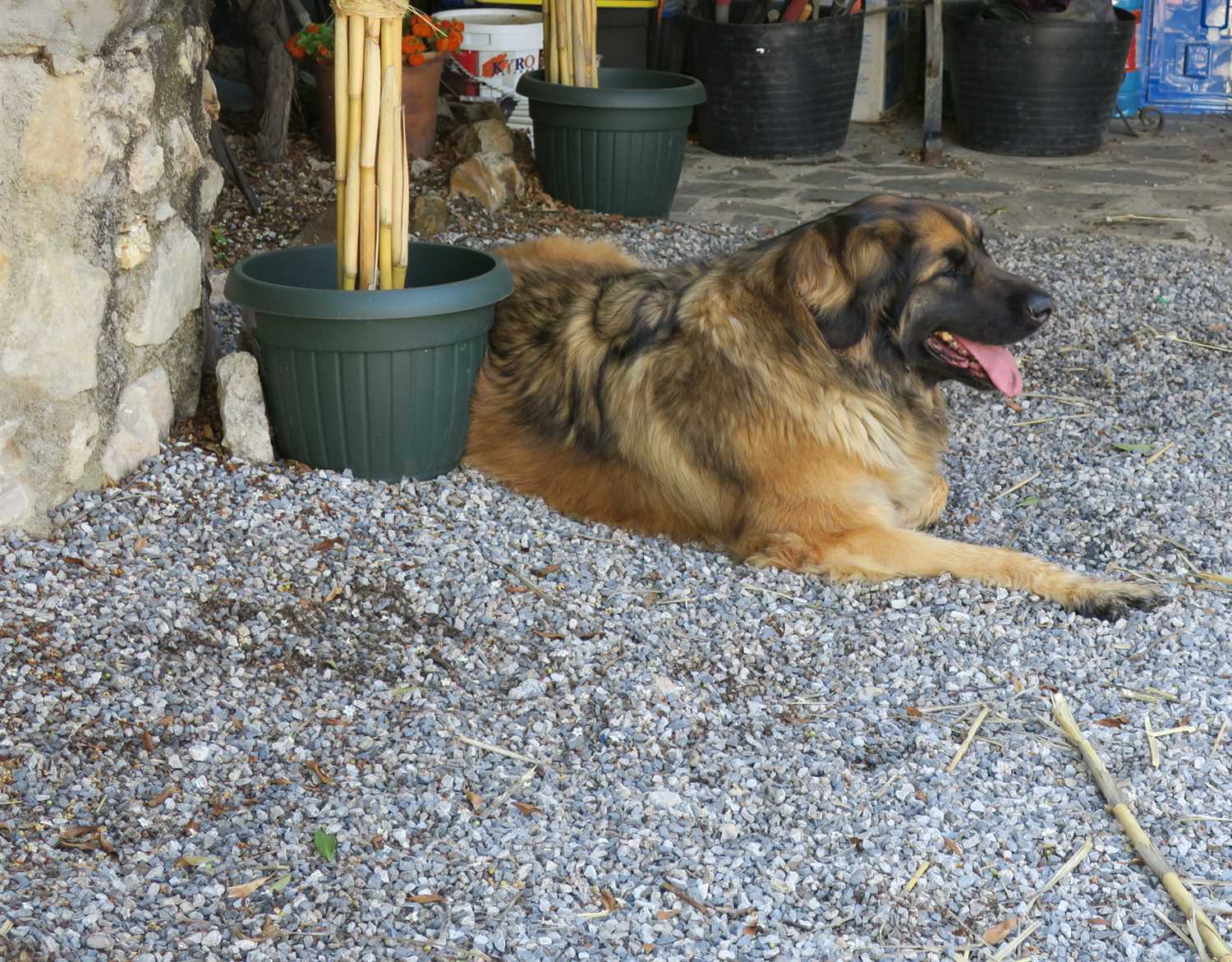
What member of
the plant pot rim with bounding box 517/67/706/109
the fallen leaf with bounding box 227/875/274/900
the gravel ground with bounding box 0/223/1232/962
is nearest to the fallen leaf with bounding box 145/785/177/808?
the gravel ground with bounding box 0/223/1232/962

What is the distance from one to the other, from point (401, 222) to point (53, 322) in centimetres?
92

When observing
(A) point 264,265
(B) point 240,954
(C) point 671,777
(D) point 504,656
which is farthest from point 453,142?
(B) point 240,954

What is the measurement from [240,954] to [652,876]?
0.71 m

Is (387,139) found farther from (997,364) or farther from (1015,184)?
(1015,184)

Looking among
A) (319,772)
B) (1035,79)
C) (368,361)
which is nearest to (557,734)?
(319,772)

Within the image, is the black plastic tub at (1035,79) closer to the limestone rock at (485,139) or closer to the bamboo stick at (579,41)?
the bamboo stick at (579,41)

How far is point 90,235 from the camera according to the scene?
10.7 ft

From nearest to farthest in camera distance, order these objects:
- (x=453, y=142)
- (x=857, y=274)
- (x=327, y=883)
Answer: (x=327, y=883), (x=857, y=274), (x=453, y=142)

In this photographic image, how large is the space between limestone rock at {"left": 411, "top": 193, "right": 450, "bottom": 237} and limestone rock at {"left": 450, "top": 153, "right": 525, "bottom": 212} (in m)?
0.48

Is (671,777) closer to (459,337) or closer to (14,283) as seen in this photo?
(459,337)

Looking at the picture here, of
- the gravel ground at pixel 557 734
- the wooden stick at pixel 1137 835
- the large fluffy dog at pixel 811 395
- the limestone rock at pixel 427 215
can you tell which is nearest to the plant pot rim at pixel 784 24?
the limestone rock at pixel 427 215

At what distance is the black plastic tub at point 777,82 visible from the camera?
25.6 ft

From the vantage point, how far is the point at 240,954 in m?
2.19

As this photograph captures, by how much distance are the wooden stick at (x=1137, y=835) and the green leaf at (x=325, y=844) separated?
1.47 metres
